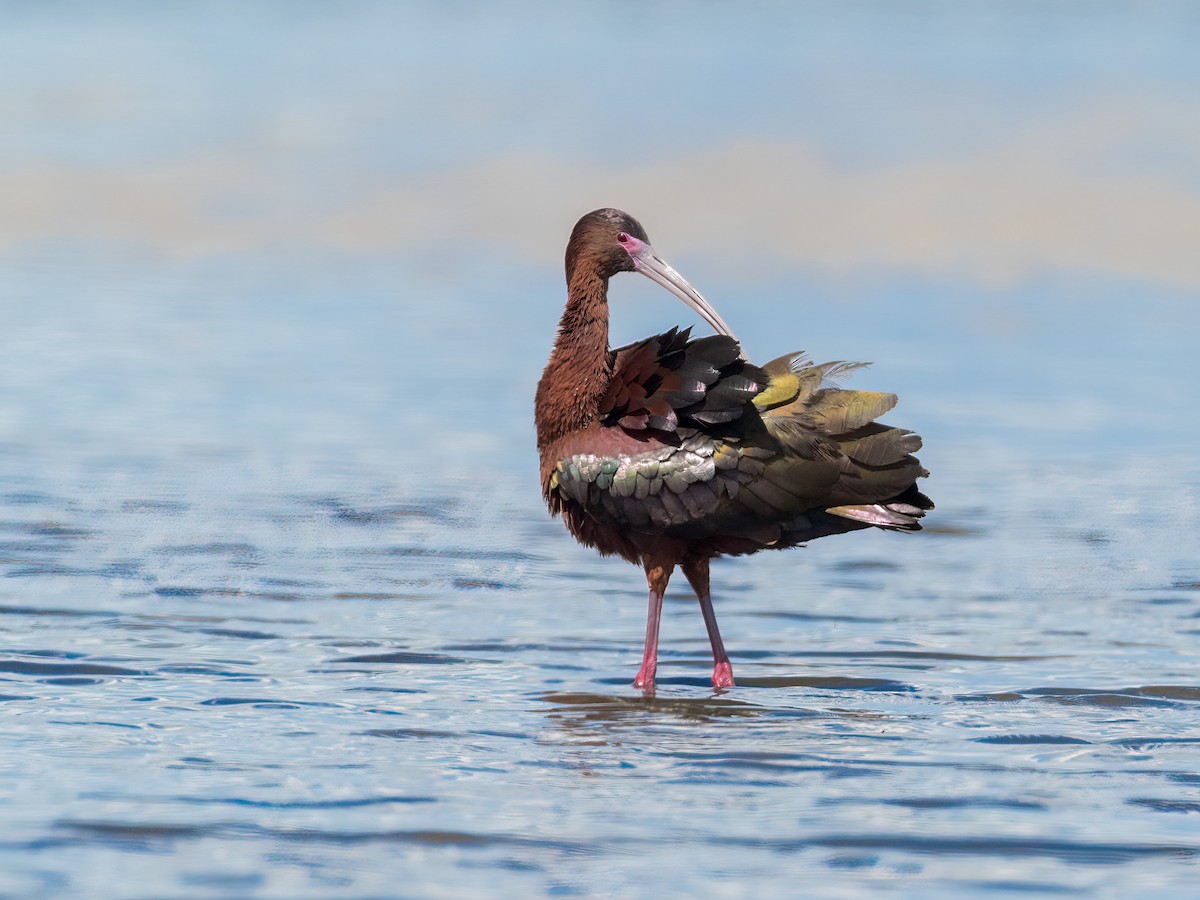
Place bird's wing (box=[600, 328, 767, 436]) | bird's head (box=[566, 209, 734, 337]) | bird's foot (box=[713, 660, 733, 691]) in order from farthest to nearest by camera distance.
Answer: bird's head (box=[566, 209, 734, 337]) → bird's foot (box=[713, 660, 733, 691]) → bird's wing (box=[600, 328, 767, 436])

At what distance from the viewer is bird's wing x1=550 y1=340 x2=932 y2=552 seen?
10180 millimetres

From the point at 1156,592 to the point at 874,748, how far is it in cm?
454

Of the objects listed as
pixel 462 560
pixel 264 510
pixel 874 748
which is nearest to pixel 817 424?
pixel 874 748

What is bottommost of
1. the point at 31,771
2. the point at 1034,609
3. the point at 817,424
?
the point at 31,771

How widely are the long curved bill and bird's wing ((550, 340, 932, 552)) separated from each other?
66 cm

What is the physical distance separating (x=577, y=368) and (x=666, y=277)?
0.97m

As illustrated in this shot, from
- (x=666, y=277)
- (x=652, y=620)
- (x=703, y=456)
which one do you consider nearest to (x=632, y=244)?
(x=666, y=277)

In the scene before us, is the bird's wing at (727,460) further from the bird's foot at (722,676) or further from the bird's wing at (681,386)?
the bird's foot at (722,676)

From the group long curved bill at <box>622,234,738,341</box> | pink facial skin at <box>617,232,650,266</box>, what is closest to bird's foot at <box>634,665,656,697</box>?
long curved bill at <box>622,234,738,341</box>

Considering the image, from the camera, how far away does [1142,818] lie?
7793mm

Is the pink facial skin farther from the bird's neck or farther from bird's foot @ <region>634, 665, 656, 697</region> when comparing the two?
bird's foot @ <region>634, 665, 656, 697</region>

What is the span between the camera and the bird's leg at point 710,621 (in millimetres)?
10367

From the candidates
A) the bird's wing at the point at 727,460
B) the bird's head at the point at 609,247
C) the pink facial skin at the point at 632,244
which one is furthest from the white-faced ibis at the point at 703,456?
the pink facial skin at the point at 632,244

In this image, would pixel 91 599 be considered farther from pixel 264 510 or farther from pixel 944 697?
pixel 944 697
